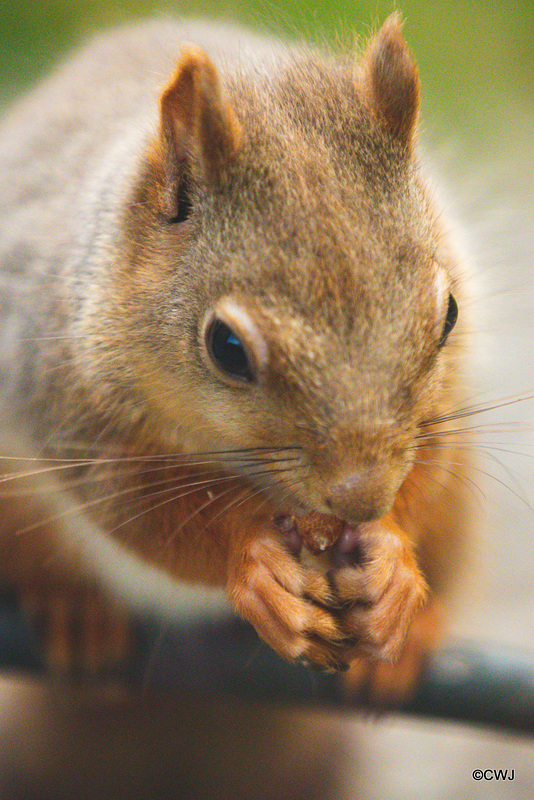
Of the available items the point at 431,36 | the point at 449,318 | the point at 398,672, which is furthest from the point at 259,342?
the point at 431,36

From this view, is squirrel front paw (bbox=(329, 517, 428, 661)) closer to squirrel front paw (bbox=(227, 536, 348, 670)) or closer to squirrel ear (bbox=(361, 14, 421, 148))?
squirrel front paw (bbox=(227, 536, 348, 670))

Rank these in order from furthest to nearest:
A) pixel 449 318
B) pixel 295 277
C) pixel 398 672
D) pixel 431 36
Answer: pixel 431 36
pixel 398 672
pixel 449 318
pixel 295 277

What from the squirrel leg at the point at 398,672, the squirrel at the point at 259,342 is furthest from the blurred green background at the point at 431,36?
the squirrel leg at the point at 398,672

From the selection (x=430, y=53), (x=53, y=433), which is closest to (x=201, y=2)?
(x=430, y=53)

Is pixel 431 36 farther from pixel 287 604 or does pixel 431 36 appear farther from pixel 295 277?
pixel 287 604

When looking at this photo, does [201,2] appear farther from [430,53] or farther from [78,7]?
[430,53]

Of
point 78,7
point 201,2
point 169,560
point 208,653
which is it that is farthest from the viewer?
point 201,2
